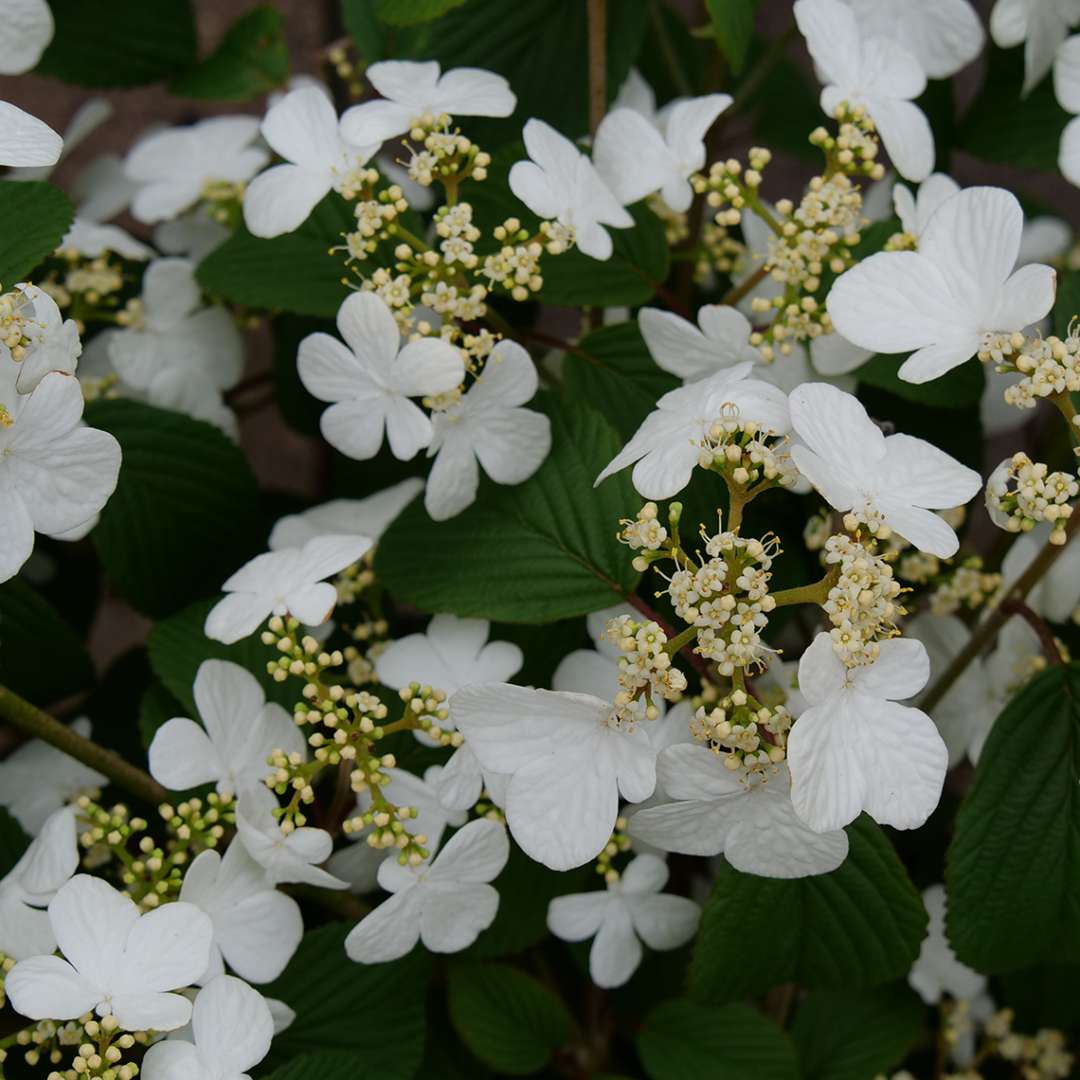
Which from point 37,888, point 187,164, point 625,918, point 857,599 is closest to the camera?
point 857,599

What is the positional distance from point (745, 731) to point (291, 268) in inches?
15.2

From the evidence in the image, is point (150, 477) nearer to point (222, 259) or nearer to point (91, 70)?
point (222, 259)

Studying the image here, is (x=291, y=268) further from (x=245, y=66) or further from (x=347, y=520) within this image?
(x=245, y=66)

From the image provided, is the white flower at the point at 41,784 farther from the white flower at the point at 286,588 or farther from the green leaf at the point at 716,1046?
the green leaf at the point at 716,1046

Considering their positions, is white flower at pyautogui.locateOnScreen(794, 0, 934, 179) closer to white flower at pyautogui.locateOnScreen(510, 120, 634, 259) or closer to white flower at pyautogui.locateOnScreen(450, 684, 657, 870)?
white flower at pyautogui.locateOnScreen(510, 120, 634, 259)

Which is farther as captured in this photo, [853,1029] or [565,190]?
[853,1029]

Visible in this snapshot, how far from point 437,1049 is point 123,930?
0.26 m

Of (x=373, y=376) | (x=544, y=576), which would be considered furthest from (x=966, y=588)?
(x=373, y=376)

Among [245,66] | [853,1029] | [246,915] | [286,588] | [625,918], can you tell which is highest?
[245,66]

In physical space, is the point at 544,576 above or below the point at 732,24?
below

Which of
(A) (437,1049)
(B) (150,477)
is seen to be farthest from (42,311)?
(A) (437,1049)

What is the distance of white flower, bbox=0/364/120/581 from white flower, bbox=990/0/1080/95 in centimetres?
54

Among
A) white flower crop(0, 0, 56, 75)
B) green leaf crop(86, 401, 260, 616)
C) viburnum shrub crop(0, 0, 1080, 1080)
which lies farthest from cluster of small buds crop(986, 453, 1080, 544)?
white flower crop(0, 0, 56, 75)

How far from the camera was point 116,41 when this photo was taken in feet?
2.95
